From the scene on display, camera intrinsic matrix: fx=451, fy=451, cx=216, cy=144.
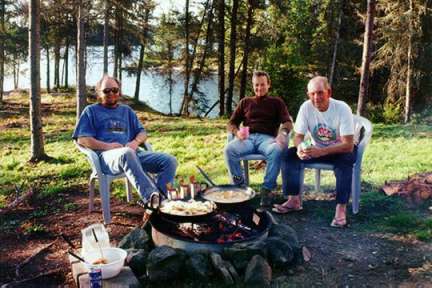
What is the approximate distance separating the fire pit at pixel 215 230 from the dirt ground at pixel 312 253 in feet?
1.31

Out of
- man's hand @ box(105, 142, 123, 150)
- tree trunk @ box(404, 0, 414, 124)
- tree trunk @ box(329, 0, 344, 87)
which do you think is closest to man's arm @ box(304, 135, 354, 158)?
man's hand @ box(105, 142, 123, 150)

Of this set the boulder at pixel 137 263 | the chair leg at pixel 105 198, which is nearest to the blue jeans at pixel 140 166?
the chair leg at pixel 105 198

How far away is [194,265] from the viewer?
3.09m

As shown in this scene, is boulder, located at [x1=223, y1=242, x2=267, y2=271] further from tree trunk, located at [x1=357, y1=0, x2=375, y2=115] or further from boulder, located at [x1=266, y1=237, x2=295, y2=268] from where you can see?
tree trunk, located at [x1=357, y1=0, x2=375, y2=115]

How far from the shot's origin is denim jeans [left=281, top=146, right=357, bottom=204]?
13.6 ft

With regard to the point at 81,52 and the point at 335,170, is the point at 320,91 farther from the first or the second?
the point at 81,52

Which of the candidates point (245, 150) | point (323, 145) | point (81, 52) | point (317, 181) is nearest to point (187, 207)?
point (245, 150)

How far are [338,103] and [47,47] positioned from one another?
1025 inches

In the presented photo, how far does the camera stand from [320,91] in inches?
167

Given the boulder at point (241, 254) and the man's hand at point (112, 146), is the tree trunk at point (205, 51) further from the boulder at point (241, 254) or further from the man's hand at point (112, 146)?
the boulder at point (241, 254)

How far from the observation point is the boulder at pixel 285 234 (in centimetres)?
342

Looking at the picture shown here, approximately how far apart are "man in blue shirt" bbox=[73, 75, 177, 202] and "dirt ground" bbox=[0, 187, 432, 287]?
1.73ft

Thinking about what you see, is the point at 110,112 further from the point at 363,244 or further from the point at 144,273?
the point at 363,244

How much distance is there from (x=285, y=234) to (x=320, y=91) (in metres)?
1.47
